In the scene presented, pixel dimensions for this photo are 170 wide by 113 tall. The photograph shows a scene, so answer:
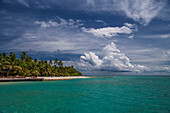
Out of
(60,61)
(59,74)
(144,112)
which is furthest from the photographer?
(60,61)

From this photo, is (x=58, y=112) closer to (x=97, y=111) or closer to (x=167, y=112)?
(x=97, y=111)

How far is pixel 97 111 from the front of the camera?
15.5 meters

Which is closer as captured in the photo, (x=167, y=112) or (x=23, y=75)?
(x=167, y=112)

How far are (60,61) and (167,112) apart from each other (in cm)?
13455

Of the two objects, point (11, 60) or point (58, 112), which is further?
point (11, 60)

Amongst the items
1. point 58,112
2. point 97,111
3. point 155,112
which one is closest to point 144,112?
point 155,112

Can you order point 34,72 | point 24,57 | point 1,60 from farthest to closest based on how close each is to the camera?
1. point 24,57
2. point 34,72
3. point 1,60

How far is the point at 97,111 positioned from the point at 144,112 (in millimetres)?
5667

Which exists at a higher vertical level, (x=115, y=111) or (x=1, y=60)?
(x=1, y=60)

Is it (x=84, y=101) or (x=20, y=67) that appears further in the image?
(x=20, y=67)

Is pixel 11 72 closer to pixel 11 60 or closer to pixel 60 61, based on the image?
pixel 11 60

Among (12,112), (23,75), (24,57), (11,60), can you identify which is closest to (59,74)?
(24,57)

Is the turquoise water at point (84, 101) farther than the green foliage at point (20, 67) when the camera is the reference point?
No

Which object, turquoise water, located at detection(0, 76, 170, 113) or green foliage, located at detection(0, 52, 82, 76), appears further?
green foliage, located at detection(0, 52, 82, 76)
